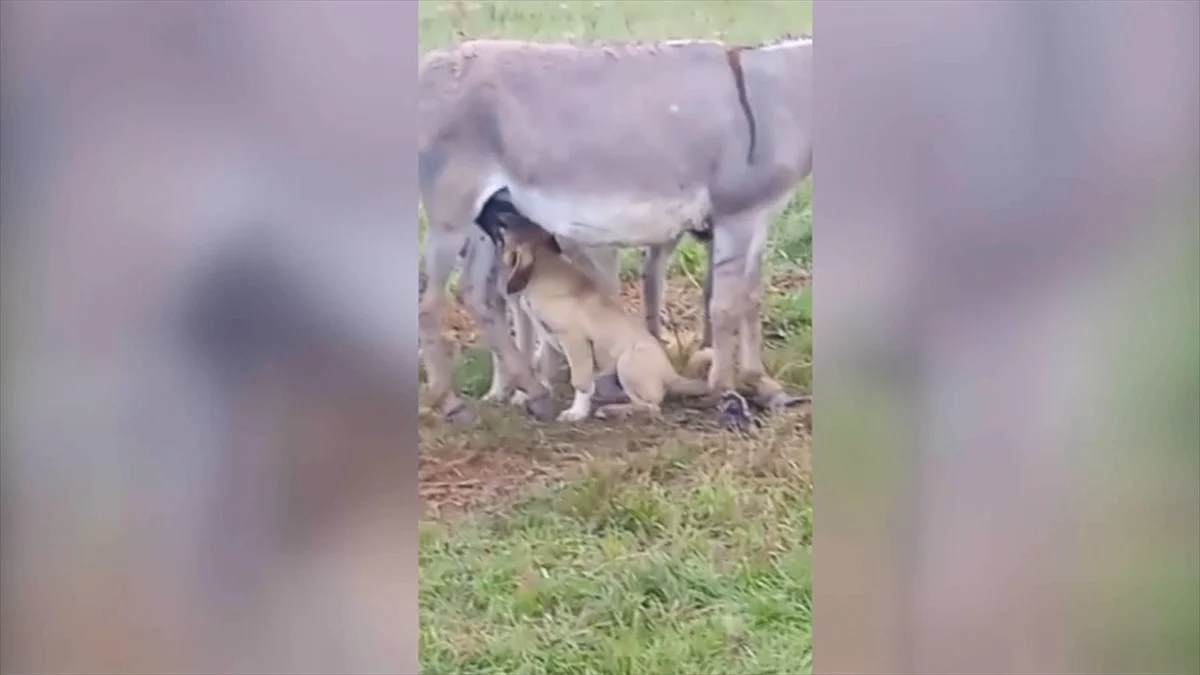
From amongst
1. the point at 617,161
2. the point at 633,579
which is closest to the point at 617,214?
the point at 617,161

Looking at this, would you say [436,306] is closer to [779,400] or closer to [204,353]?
[204,353]

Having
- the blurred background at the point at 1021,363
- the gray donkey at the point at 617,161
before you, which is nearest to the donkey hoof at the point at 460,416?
the gray donkey at the point at 617,161

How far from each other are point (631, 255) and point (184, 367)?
0.49 metres

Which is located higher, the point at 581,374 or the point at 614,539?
the point at 581,374

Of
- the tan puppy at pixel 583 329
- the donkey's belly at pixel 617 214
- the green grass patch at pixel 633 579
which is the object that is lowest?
the green grass patch at pixel 633 579

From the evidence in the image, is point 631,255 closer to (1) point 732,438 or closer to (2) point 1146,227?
(1) point 732,438

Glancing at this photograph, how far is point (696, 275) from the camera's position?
1.26 metres

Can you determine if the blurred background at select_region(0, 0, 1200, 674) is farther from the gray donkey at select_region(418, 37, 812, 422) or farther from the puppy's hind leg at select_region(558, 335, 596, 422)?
the puppy's hind leg at select_region(558, 335, 596, 422)

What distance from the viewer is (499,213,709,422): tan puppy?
1255 millimetres

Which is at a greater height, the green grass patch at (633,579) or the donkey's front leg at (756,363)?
the donkey's front leg at (756,363)

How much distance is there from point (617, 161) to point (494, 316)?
0.21 meters

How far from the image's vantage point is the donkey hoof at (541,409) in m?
1.25

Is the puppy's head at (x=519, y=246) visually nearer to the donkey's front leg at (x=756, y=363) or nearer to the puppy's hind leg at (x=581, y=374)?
the puppy's hind leg at (x=581, y=374)

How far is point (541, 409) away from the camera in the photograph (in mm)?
1256
